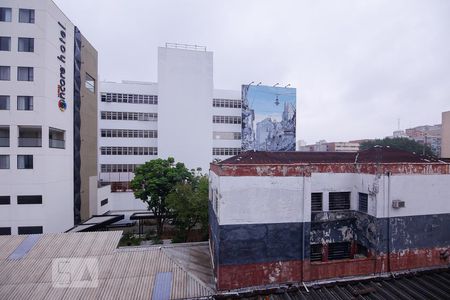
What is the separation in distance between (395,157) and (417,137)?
89.9m

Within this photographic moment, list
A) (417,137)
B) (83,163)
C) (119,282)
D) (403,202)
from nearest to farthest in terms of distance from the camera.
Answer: (119,282) → (403,202) → (83,163) → (417,137)

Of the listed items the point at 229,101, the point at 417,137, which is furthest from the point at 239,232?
the point at 417,137

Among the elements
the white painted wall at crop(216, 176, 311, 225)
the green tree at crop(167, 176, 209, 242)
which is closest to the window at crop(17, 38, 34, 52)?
the green tree at crop(167, 176, 209, 242)

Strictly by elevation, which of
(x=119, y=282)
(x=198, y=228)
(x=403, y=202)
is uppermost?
(x=403, y=202)

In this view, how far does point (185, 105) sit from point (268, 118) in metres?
13.0

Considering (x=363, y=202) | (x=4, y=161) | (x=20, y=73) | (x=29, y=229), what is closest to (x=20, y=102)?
(x=20, y=73)

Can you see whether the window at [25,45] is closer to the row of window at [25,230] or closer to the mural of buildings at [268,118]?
the row of window at [25,230]

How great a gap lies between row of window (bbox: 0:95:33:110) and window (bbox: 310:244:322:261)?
2340 centimetres

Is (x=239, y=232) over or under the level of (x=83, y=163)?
under

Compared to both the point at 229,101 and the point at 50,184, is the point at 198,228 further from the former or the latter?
the point at 229,101

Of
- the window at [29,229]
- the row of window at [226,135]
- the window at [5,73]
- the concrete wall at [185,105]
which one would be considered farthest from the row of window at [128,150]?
the window at [5,73]

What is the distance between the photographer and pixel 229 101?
3712 cm

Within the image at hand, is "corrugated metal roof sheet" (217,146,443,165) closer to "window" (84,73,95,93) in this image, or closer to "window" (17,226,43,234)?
"window" (17,226,43,234)

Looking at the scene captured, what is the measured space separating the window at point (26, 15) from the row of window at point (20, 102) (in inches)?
246
